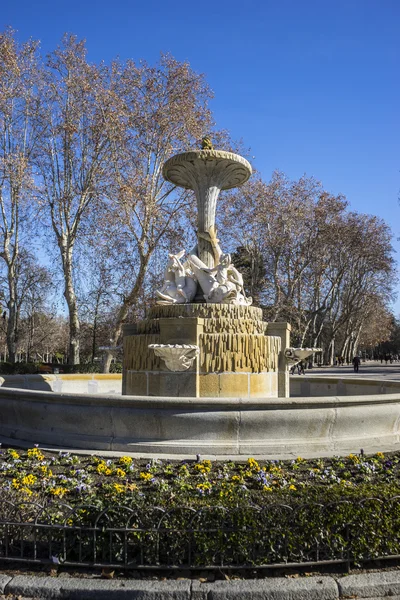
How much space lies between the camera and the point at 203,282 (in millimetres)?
11492

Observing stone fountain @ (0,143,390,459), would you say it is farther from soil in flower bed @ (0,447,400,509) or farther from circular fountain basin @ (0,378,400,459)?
soil in flower bed @ (0,447,400,509)

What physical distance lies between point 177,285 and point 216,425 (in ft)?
16.4

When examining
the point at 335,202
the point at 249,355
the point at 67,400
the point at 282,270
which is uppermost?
the point at 335,202

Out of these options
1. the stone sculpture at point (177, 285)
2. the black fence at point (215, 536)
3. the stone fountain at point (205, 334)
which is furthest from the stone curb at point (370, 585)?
the stone sculpture at point (177, 285)

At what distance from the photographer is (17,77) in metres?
23.8

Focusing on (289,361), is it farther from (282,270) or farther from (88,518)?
(282,270)

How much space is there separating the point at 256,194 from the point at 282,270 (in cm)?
649

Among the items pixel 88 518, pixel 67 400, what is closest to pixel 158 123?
pixel 67 400

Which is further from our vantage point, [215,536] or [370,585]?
[215,536]

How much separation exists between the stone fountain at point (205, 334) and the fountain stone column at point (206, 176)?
0.02 m

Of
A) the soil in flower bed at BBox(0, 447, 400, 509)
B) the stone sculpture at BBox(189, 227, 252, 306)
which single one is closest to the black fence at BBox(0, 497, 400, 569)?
the soil in flower bed at BBox(0, 447, 400, 509)

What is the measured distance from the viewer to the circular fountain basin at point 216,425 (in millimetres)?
7031

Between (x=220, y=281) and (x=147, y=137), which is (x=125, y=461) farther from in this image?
(x=147, y=137)

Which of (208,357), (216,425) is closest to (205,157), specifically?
(208,357)
